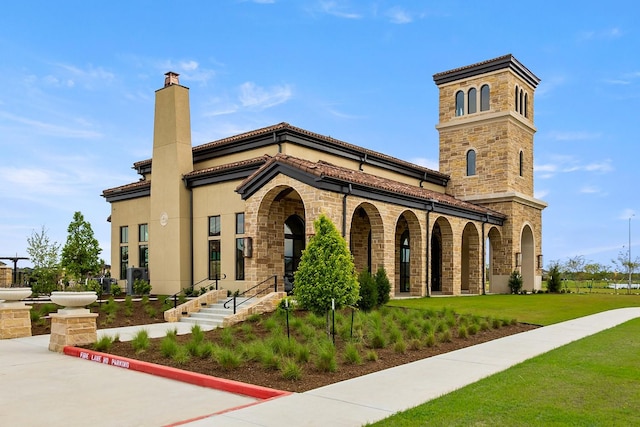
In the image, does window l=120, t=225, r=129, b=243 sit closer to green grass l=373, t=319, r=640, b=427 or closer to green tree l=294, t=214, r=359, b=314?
green tree l=294, t=214, r=359, b=314

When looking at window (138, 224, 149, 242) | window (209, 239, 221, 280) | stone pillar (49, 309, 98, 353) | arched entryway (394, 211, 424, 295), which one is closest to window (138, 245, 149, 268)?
window (138, 224, 149, 242)

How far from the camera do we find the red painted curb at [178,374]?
8.23m

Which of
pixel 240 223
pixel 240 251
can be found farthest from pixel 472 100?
pixel 240 251

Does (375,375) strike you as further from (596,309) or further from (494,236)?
(494,236)

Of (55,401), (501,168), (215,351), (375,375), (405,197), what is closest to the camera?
(55,401)

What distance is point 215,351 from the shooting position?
10.7 m

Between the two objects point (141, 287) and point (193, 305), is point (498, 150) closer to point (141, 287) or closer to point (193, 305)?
point (193, 305)

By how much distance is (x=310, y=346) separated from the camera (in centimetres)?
1200

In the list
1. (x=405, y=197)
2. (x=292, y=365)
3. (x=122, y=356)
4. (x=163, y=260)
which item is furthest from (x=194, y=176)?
(x=292, y=365)

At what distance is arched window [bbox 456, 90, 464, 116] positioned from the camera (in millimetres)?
34500

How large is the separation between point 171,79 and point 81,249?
948 cm

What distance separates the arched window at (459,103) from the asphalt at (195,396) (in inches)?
974

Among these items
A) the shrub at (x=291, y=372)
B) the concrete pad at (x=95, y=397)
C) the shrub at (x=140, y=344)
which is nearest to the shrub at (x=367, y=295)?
the shrub at (x=140, y=344)

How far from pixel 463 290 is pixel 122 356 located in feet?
82.4
